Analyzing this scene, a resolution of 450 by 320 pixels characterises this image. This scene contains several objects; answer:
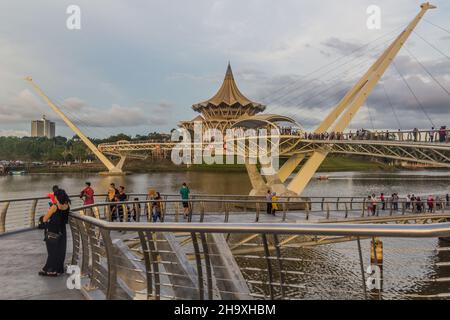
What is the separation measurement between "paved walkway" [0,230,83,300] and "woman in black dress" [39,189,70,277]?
0.49 feet

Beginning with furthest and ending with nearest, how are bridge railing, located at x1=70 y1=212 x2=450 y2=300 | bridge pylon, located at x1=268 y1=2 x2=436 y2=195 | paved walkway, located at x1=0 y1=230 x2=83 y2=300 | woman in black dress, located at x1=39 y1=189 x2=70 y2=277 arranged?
bridge pylon, located at x1=268 y1=2 x2=436 y2=195 < woman in black dress, located at x1=39 y1=189 x2=70 y2=277 < paved walkway, located at x1=0 y1=230 x2=83 y2=300 < bridge railing, located at x1=70 y1=212 x2=450 y2=300

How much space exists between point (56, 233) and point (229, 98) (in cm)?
9868

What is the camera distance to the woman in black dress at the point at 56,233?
222 inches

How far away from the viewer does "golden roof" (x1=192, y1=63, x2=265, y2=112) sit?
102500mm

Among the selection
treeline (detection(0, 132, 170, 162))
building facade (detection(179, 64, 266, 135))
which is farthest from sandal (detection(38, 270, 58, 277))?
treeline (detection(0, 132, 170, 162))

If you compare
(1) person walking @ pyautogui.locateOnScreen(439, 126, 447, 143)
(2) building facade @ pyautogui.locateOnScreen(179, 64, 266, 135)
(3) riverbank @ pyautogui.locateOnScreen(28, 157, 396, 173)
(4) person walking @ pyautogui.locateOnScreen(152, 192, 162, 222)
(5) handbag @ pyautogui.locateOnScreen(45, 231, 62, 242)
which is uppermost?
(2) building facade @ pyautogui.locateOnScreen(179, 64, 266, 135)

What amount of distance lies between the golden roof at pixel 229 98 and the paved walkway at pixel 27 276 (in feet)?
312

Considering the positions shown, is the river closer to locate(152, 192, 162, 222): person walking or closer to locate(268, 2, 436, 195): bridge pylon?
locate(268, 2, 436, 195): bridge pylon
